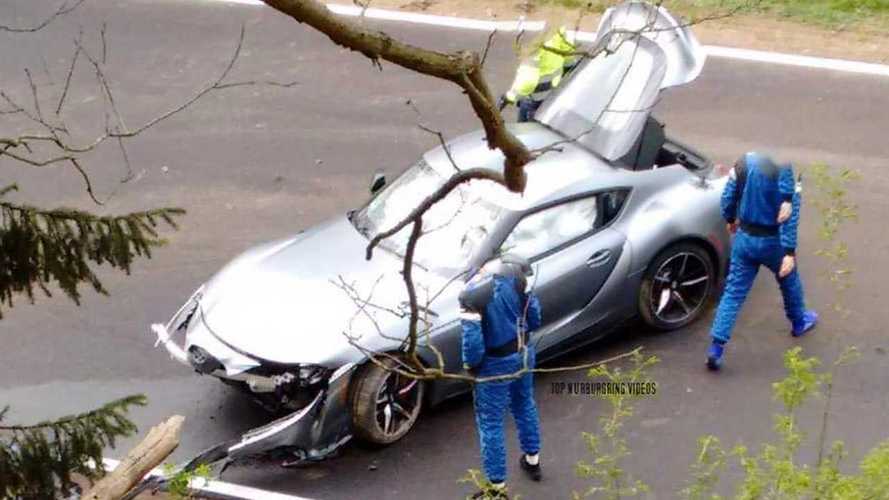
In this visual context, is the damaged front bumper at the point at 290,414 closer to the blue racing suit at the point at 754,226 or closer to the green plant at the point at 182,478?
the green plant at the point at 182,478

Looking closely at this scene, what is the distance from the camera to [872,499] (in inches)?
224

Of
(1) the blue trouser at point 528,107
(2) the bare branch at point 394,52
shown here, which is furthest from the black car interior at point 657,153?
(2) the bare branch at point 394,52

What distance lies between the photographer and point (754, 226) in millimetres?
9234

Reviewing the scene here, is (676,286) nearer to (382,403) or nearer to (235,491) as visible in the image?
(382,403)

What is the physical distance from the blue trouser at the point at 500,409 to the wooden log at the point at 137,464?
186 centimetres

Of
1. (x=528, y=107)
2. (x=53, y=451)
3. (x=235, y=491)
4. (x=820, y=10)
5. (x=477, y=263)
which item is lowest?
(x=820, y=10)

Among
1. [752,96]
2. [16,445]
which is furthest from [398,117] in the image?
[16,445]

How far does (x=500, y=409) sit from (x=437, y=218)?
165 cm

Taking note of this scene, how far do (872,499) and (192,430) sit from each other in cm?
509

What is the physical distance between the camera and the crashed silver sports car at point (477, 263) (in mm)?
8602

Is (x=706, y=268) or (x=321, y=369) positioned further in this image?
(x=706, y=268)

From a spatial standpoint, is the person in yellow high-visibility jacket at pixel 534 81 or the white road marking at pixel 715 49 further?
the white road marking at pixel 715 49

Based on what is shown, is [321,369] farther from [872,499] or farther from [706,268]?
[872,499]

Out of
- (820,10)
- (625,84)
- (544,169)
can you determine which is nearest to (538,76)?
(625,84)
